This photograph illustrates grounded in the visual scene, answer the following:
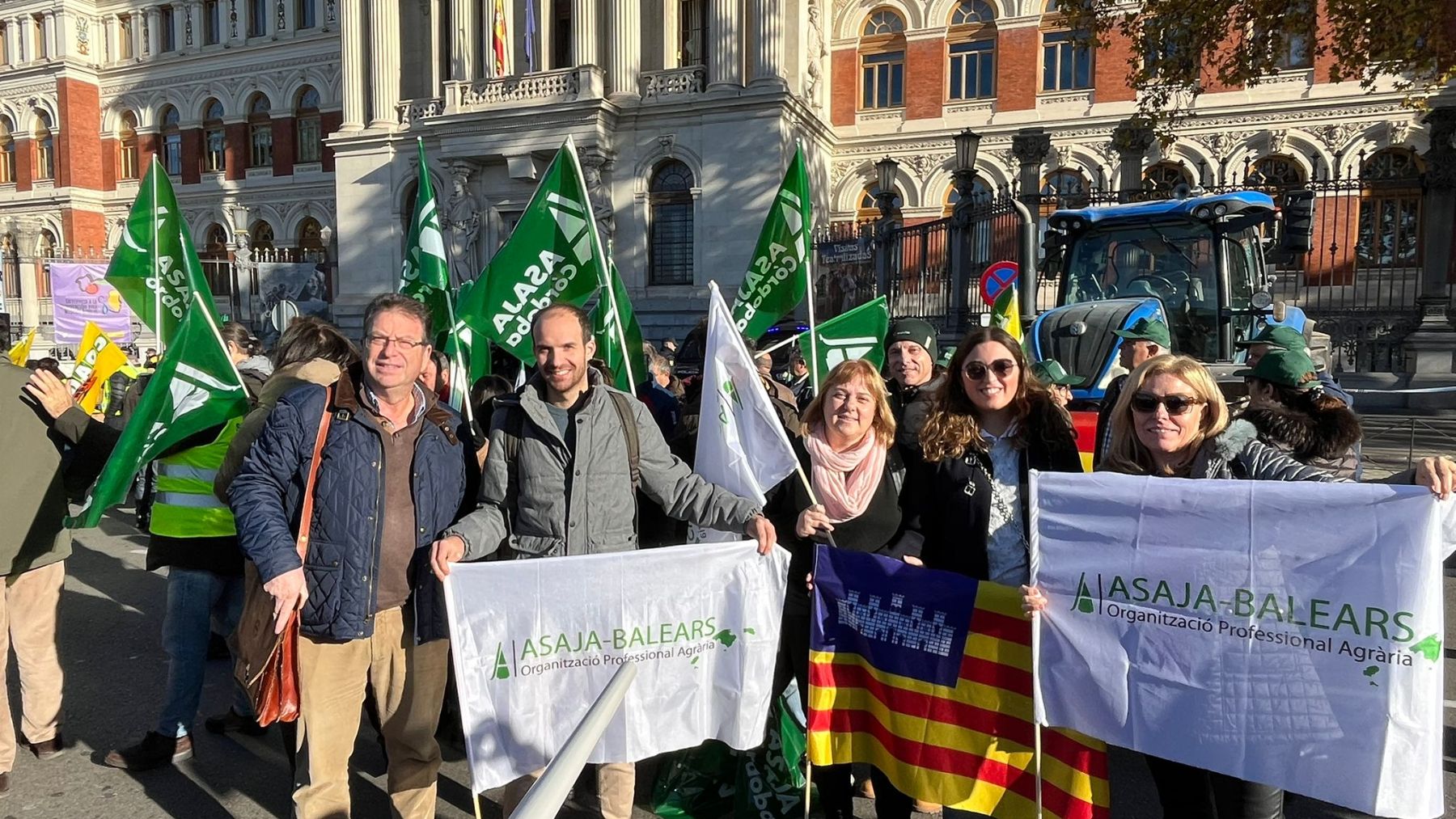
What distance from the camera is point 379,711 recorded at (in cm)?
303

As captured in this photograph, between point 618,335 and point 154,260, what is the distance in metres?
2.57

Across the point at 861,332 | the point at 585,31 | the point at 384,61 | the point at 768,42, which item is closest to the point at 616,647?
the point at 861,332

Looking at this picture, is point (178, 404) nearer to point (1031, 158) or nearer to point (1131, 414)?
point (1131, 414)

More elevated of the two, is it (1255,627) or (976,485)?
(976,485)

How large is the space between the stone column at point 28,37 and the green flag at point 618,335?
130 feet

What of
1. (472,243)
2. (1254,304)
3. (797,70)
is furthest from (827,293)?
(1254,304)

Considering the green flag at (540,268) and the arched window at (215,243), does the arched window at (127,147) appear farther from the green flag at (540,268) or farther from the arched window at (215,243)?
the green flag at (540,268)

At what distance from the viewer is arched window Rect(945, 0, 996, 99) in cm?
2370

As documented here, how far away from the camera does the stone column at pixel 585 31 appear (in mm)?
21891

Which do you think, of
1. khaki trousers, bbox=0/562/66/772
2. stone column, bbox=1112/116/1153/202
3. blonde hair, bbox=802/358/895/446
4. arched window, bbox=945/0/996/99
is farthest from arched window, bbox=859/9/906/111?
khaki trousers, bbox=0/562/66/772

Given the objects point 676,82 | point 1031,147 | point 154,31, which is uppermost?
point 154,31

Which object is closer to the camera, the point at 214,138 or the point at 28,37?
the point at 214,138

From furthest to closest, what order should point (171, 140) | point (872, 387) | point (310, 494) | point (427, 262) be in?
point (171, 140)
point (427, 262)
point (872, 387)
point (310, 494)

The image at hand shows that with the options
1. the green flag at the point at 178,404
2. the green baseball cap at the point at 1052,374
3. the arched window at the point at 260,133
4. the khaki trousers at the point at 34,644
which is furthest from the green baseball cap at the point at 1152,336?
the arched window at the point at 260,133
